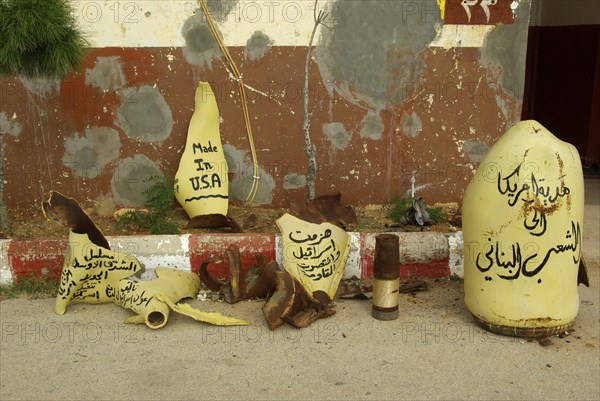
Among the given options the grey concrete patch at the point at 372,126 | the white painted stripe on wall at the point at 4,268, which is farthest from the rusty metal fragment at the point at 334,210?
the white painted stripe on wall at the point at 4,268

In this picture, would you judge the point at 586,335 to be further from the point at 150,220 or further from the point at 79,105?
the point at 79,105

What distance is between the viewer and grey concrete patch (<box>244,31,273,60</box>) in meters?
5.07

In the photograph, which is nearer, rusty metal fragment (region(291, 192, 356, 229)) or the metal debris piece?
rusty metal fragment (region(291, 192, 356, 229))

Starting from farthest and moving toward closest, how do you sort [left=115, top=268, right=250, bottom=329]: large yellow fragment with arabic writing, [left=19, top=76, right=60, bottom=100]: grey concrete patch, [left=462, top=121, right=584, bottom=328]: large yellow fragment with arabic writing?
[left=19, top=76, right=60, bottom=100]: grey concrete patch
[left=115, top=268, right=250, bottom=329]: large yellow fragment with arabic writing
[left=462, top=121, right=584, bottom=328]: large yellow fragment with arabic writing

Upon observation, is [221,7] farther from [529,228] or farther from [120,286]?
[529,228]

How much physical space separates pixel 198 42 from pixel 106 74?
78 centimetres

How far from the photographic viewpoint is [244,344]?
3.57 meters

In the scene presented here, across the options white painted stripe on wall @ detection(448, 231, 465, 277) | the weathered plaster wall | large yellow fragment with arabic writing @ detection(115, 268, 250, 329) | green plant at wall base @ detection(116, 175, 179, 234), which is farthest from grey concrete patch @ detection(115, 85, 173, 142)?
white painted stripe on wall @ detection(448, 231, 465, 277)

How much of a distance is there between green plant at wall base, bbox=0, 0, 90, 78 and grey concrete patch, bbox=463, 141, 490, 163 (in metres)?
3.16

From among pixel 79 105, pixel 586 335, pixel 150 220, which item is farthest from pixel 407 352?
pixel 79 105

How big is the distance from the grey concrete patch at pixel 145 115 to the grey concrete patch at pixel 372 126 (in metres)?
1.60

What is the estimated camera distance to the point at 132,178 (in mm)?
5266

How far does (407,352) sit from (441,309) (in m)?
0.69

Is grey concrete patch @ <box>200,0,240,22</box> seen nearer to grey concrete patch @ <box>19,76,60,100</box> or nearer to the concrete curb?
grey concrete patch @ <box>19,76,60,100</box>
